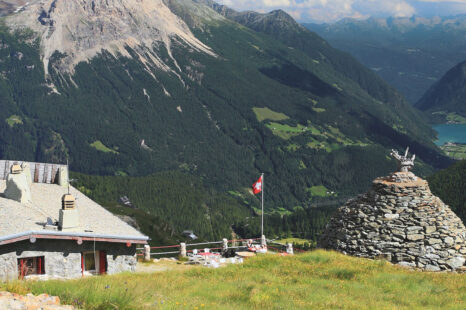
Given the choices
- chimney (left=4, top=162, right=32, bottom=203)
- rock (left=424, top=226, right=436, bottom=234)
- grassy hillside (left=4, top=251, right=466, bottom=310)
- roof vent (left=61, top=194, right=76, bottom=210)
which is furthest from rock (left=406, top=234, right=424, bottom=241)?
chimney (left=4, top=162, right=32, bottom=203)

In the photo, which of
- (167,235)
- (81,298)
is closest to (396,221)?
(81,298)

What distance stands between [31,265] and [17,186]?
7.58m

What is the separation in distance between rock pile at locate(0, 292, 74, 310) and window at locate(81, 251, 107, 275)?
18.9 meters

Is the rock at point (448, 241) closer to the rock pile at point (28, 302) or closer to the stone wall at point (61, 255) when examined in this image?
the stone wall at point (61, 255)

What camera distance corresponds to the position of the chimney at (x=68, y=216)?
1314 inches

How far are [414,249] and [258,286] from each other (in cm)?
1329

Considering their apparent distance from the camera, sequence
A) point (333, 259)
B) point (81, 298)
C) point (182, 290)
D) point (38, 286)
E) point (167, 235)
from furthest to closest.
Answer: point (167, 235)
point (333, 259)
point (182, 290)
point (38, 286)
point (81, 298)

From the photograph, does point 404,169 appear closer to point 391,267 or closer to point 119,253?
point 391,267

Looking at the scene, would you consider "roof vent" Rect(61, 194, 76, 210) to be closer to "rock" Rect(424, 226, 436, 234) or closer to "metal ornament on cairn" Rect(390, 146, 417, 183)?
"metal ornament on cairn" Rect(390, 146, 417, 183)

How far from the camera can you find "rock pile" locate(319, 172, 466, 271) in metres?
32.9

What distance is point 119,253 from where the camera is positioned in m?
36.0

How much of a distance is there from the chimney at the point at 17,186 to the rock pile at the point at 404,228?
24317mm

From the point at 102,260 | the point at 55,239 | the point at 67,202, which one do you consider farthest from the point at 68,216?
the point at 102,260

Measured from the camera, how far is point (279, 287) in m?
25.8
